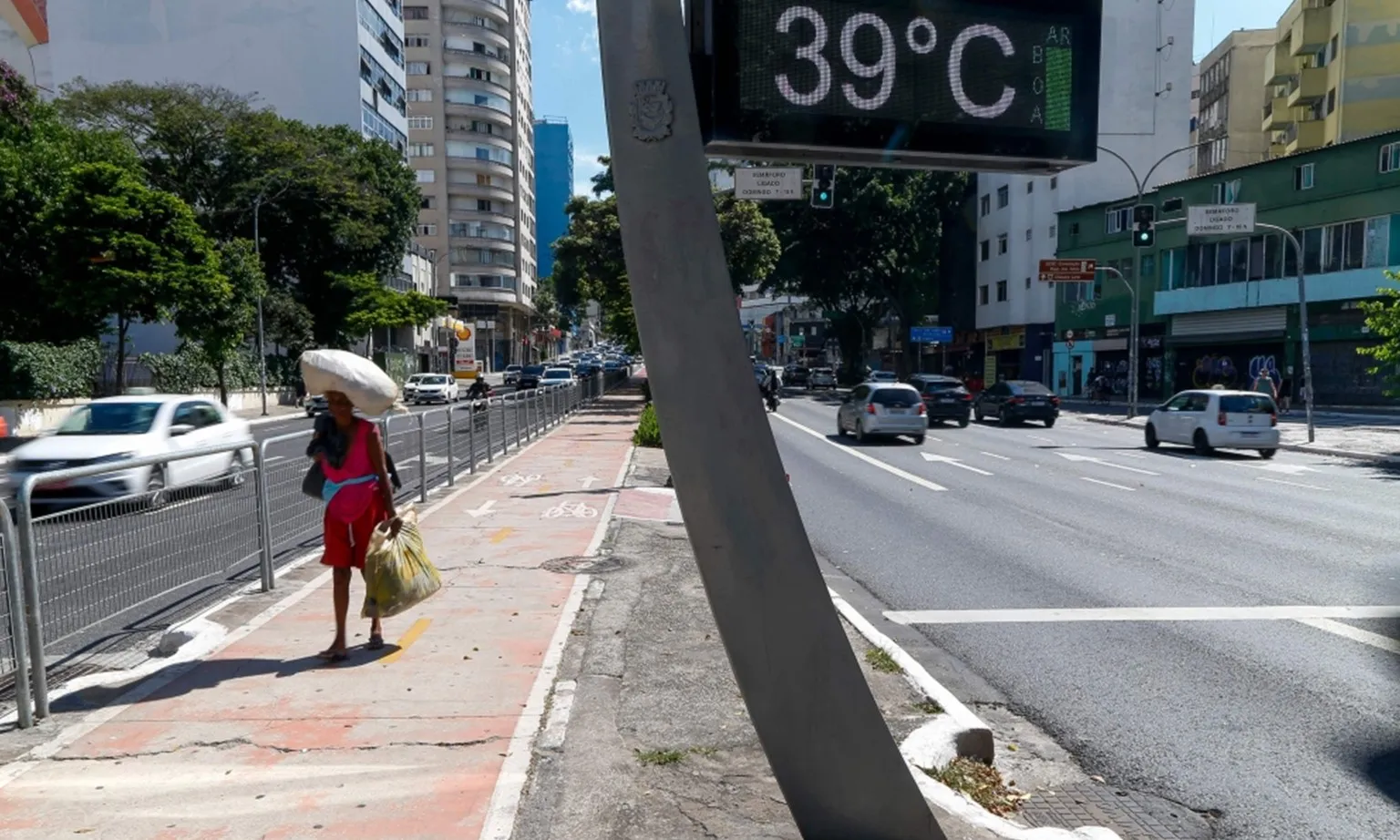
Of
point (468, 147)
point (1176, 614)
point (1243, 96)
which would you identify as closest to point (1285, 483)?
point (1176, 614)

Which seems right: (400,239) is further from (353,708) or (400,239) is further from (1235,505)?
(353,708)

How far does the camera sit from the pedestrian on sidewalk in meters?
5.88

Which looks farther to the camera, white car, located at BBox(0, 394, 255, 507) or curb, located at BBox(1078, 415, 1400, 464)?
curb, located at BBox(1078, 415, 1400, 464)

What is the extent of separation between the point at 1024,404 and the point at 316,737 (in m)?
28.8

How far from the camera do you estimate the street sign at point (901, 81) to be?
372 cm

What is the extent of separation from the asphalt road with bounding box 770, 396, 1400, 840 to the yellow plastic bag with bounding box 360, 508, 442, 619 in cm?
329

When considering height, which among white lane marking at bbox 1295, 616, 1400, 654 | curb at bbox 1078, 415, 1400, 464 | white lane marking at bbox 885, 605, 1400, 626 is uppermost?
white lane marking at bbox 1295, 616, 1400, 654

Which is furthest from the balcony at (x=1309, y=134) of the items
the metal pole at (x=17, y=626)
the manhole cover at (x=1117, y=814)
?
the metal pole at (x=17, y=626)

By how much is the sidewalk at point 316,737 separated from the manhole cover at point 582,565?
878mm

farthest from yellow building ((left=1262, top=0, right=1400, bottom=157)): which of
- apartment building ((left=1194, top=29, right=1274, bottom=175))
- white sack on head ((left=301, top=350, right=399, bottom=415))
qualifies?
white sack on head ((left=301, top=350, right=399, bottom=415))

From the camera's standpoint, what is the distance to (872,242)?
51.7 meters

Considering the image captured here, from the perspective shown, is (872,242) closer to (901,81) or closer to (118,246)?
(118,246)

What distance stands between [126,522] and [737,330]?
4.62 metres

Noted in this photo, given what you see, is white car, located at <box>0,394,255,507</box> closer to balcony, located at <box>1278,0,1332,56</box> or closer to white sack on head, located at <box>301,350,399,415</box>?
white sack on head, located at <box>301,350,399,415</box>
